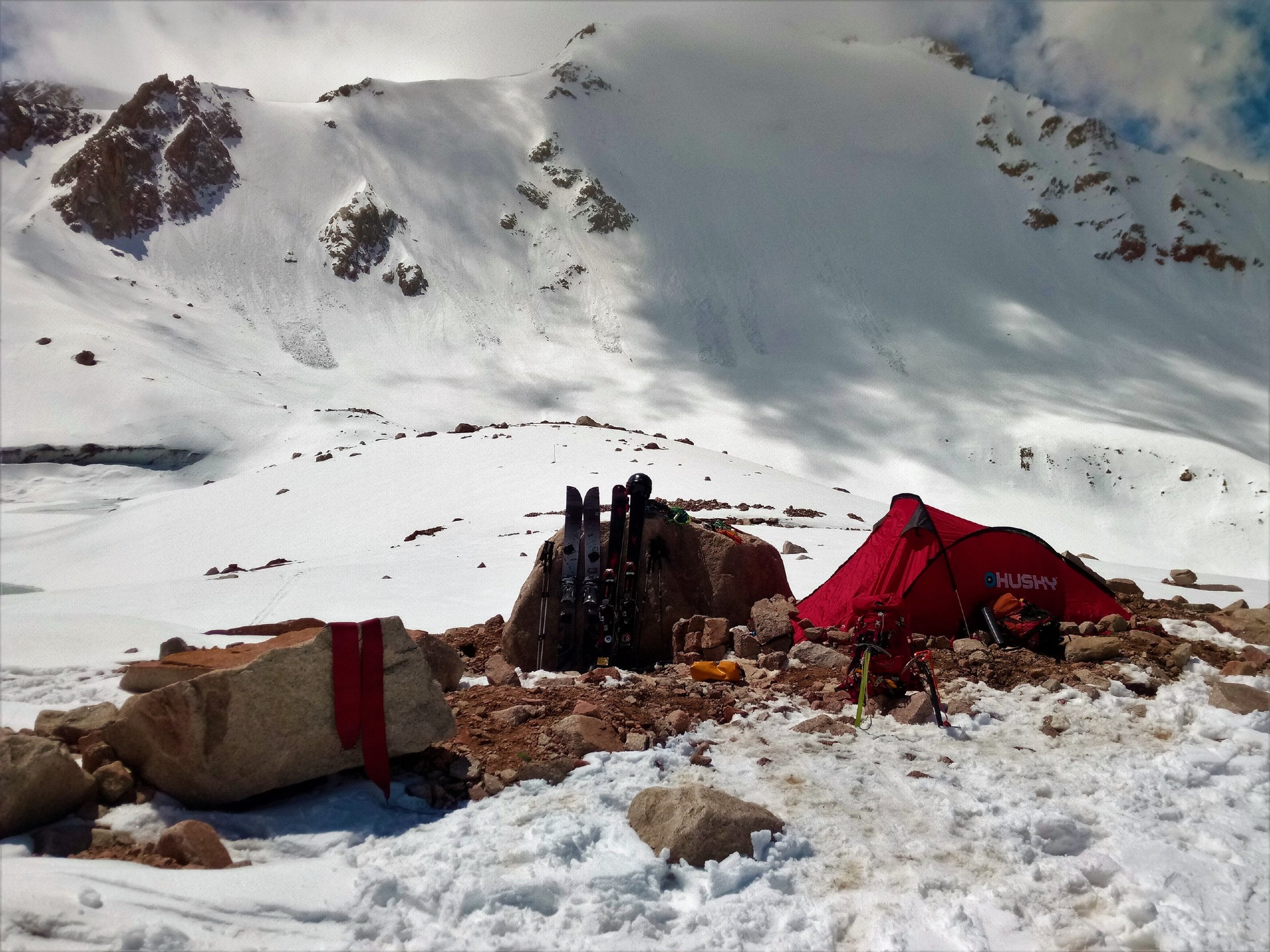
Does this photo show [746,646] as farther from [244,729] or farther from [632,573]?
[244,729]

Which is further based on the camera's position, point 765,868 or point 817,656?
point 817,656

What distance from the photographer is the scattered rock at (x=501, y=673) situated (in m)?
6.58

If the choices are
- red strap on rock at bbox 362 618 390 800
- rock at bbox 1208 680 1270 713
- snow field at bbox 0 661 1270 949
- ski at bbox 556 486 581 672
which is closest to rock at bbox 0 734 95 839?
snow field at bbox 0 661 1270 949

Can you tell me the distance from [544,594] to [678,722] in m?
2.78

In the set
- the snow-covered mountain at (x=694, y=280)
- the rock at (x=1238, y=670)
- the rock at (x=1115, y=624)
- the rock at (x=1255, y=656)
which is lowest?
the rock at (x=1238, y=670)

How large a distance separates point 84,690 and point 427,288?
73307mm

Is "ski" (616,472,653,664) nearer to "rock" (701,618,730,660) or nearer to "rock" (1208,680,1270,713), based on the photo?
"rock" (701,618,730,660)

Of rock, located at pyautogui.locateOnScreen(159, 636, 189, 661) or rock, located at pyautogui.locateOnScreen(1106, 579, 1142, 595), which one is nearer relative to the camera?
rock, located at pyautogui.locateOnScreen(159, 636, 189, 661)

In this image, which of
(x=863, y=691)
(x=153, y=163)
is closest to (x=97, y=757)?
(x=863, y=691)

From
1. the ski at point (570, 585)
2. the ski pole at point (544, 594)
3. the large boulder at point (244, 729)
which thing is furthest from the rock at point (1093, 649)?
the large boulder at point (244, 729)

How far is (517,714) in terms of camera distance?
17.3 ft

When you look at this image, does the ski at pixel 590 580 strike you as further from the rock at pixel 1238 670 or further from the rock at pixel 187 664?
the rock at pixel 1238 670

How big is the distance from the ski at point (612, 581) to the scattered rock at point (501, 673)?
97cm

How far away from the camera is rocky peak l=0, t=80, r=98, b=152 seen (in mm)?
83125
